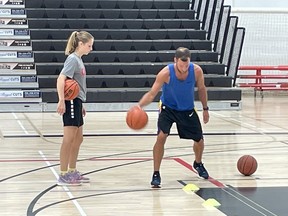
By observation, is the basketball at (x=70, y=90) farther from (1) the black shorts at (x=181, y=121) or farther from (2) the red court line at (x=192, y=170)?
(2) the red court line at (x=192, y=170)

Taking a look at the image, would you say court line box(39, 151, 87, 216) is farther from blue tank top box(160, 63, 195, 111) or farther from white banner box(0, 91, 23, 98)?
white banner box(0, 91, 23, 98)

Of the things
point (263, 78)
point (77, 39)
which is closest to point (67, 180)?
point (77, 39)

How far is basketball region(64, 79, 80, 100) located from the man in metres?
0.65

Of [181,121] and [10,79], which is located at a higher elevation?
[181,121]

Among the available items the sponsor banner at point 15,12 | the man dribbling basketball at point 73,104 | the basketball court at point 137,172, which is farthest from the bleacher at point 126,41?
the man dribbling basketball at point 73,104

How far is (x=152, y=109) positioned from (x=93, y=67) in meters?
1.81

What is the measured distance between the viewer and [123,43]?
1703 centimetres

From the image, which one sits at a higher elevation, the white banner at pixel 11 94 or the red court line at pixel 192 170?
the white banner at pixel 11 94

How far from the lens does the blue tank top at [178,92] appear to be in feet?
24.2

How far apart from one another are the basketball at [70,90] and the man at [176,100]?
2.13ft

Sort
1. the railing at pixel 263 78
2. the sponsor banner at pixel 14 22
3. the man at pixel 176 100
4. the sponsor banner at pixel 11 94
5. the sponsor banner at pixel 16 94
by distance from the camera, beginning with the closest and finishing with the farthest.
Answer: the man at pixel 176 100 < the sponsor banner at pixel 16 94 < the sponsor banner at pixel 11 94 < the sponsor banner at pixel 14 22 < the railing at pixel 263 78

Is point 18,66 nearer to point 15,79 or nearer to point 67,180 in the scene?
point 15,79

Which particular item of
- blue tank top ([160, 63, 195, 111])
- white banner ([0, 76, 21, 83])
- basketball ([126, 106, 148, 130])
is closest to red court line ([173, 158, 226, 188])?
blue tank top ([160, 63, 195, 111])

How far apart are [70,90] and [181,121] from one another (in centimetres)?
120
